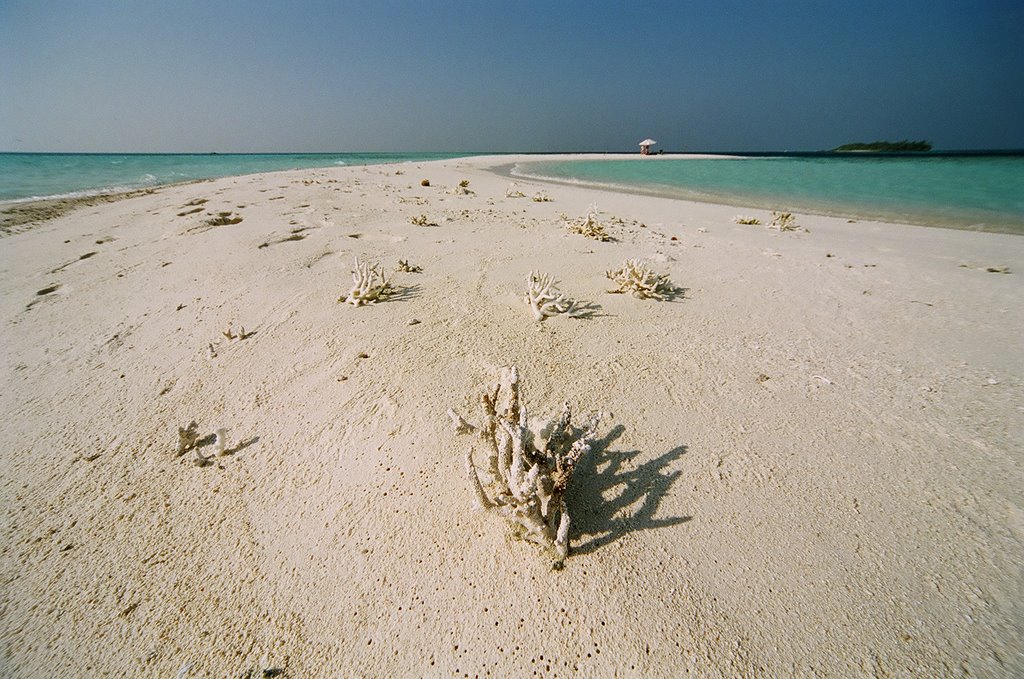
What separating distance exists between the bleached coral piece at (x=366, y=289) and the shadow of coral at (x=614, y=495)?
2.31 meters

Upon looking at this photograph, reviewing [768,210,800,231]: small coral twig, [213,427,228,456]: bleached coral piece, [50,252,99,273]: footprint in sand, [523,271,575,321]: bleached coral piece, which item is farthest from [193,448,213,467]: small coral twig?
[768,210,800,231]: small coral twig

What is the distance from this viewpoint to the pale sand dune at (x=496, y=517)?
1.40 m

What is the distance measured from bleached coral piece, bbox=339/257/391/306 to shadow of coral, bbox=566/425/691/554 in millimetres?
2312

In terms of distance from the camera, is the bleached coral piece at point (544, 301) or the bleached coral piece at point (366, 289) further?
the bleached coral piece at point (366, 289)

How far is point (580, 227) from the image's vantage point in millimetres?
5742

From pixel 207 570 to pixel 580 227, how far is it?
525cm

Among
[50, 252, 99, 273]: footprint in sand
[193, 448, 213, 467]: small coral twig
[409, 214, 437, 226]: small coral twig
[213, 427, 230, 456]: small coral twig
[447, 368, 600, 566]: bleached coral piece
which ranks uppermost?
[409, 214, 437, 226]: small coral twig

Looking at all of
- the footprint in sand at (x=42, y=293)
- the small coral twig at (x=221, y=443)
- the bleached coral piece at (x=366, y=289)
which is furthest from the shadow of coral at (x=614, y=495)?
the footprint in sand at (x=42, y=293)

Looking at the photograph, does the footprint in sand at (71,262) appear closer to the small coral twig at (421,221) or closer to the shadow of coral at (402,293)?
the small coral twig at (421,221)

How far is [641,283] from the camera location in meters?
3.56

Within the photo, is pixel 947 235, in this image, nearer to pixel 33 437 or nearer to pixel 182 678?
pixel 182 678

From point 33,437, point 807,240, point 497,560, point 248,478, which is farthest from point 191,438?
point 807,240

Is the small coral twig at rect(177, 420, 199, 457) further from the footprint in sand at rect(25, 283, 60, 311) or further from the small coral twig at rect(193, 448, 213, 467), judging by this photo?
the footprint in sand at rect(25, 283, 60, 311)

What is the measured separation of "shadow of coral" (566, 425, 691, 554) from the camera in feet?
5.49
